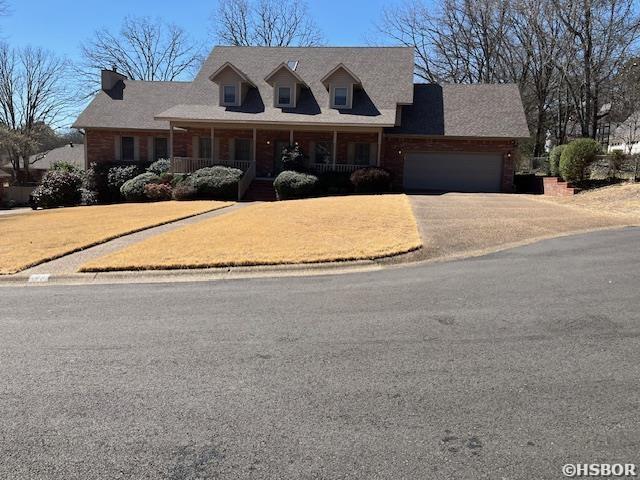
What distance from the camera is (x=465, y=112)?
2919cm

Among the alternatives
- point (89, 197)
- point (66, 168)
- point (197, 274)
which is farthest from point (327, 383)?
point (66, 168)

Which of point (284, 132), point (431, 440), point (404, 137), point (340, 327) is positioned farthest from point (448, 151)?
point (431, 440)

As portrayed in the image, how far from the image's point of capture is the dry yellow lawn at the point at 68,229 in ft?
38.3

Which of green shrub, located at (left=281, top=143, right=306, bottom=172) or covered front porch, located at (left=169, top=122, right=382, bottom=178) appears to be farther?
covered front porch, located at (left=169, top=122, right=382, bottom=178)

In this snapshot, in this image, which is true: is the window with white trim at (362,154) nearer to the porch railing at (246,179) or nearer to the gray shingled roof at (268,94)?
the gray shingled roof at (268,94)

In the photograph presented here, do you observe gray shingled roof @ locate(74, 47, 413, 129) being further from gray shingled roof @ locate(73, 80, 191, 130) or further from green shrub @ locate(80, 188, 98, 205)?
green shrub @ locate(80, 188, 98, 205)

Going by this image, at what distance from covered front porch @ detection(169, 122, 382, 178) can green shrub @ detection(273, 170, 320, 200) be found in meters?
2.27

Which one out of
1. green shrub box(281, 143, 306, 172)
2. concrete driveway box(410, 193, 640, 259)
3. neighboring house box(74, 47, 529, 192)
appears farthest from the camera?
neighboring house box(74, 47, 529, 192)

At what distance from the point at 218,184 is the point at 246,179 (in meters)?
2.06

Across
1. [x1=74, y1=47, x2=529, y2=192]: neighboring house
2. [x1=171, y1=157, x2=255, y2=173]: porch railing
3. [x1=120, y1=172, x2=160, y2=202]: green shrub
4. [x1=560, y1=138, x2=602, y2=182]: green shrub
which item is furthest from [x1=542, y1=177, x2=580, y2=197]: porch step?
[x1=120, y1=172, x2=160, y2=202]: green shrub

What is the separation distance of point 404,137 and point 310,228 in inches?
621

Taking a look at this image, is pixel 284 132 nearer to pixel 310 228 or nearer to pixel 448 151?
pixel 448 151

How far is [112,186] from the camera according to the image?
2819cm

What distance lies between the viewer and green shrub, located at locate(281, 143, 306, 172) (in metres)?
26.5
